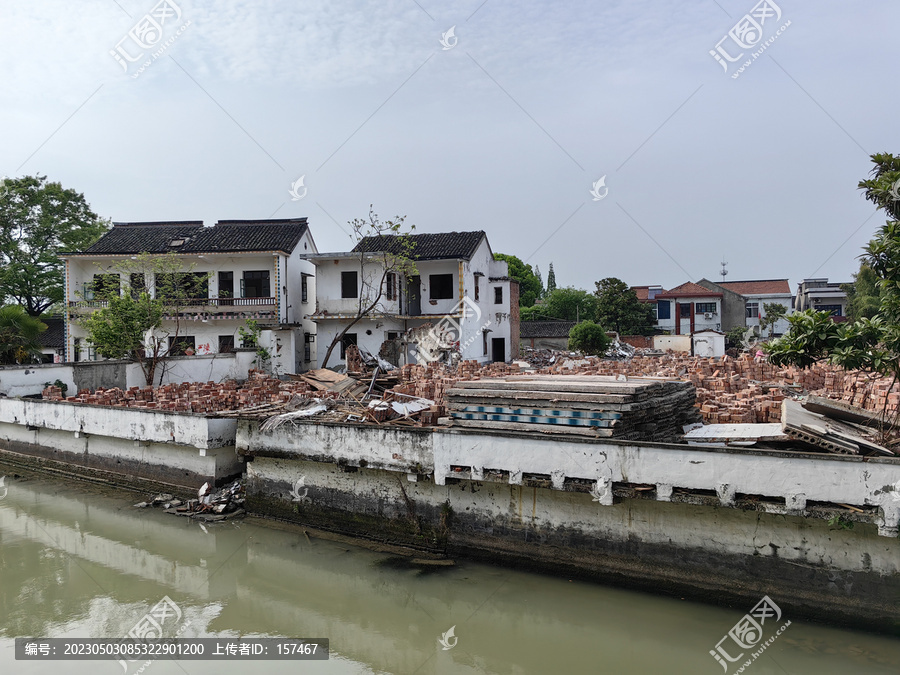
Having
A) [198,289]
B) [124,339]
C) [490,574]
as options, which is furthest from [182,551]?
[198,289]

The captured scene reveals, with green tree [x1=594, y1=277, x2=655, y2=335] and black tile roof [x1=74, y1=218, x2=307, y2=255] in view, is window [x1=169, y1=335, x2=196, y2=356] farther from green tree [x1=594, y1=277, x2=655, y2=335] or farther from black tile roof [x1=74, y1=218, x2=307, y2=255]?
green tree [x1=594, y1=277, x2=655, y2=335]

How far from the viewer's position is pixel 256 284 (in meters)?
24.7

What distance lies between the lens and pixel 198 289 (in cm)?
2375

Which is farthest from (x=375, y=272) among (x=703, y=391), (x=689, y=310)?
(x=689, y=310)

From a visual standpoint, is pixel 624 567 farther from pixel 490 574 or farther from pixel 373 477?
pixel 373 477

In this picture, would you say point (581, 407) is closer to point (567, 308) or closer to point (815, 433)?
point (815, 433)

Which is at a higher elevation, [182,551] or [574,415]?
[574,415]

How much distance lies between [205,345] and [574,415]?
20433 mm

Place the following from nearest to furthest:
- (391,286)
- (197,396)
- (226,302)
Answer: (197,396), (391,286), (226,302)

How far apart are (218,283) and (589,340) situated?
18673 mm

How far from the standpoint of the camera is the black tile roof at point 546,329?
39.9 meters

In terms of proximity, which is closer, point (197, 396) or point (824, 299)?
point (197, 396)

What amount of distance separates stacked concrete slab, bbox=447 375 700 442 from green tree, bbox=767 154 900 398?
73.6 inches

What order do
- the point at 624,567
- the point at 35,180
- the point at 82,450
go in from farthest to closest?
1. the point at 35,180
2. the point at 82,450
3. the point at 624,567
